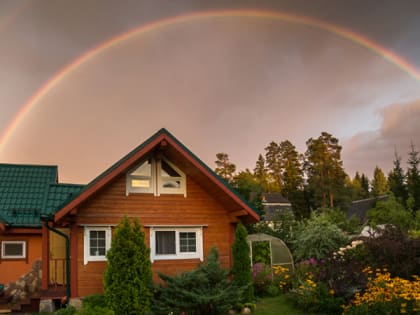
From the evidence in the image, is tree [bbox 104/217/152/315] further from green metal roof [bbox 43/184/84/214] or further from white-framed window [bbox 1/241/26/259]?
white-framed window [bbox 1/241/26/259]

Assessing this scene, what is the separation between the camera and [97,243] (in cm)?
1241

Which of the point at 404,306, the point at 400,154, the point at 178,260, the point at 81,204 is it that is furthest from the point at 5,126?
the point at 400,154

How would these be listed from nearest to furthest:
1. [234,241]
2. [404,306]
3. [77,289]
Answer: [404,306], [77,289], [234,241]

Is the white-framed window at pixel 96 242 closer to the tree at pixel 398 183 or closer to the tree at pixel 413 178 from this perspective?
the tree at pixel 413 178


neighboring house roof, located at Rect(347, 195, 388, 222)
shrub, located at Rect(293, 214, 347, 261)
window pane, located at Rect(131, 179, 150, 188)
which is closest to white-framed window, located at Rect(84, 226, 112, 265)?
window pane, located at Rect(131, 179, 150, 188)

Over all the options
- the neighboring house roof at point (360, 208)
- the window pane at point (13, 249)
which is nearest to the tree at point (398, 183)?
the neighboring house roof at point (360, 208)

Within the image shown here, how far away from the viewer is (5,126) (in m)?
20.5

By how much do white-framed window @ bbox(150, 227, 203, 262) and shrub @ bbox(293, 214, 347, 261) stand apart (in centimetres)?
690

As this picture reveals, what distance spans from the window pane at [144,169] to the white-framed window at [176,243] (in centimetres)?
174

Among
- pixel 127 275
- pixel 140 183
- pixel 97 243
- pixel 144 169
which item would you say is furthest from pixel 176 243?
pixel 127 275

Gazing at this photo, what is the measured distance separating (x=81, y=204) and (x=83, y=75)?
9.95 meters

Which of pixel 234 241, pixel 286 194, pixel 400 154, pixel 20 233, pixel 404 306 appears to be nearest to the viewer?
pixel 404 306

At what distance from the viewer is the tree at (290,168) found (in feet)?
195

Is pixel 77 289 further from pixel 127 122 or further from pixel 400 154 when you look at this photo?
pixel 400 154
